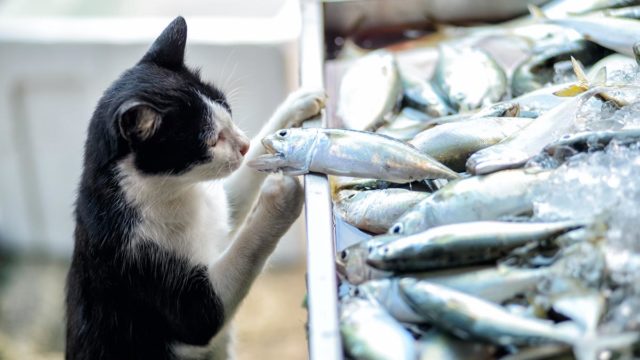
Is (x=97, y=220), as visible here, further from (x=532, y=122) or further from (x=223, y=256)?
(x=532, y=122)

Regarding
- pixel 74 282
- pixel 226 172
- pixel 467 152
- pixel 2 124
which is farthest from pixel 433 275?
pixel 2 124

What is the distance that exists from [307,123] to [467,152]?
49 cm

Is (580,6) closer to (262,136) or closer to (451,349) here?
(262,136)

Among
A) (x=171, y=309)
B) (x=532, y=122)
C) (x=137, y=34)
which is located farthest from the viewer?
(x=137, y=34)

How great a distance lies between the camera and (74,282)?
1955 mm

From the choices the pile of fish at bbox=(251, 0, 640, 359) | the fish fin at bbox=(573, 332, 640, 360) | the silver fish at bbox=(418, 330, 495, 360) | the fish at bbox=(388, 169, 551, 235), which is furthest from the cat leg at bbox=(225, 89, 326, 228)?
the fish fin at bbox=(573, 332, 640, 360)

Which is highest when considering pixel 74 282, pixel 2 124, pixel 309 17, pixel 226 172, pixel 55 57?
pixel 309 17

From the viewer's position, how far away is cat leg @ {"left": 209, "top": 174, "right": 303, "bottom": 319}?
178 cm

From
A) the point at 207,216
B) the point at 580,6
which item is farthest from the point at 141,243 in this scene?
the point at 580,6

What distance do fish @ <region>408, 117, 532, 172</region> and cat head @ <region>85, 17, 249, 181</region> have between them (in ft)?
1.48

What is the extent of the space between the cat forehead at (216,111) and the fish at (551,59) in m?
0.72

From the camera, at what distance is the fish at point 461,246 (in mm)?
1231

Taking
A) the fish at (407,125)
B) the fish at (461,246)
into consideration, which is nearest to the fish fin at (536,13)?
the fish at (407,125)

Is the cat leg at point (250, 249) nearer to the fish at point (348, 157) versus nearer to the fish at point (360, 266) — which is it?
the fish at point (348, 157)
